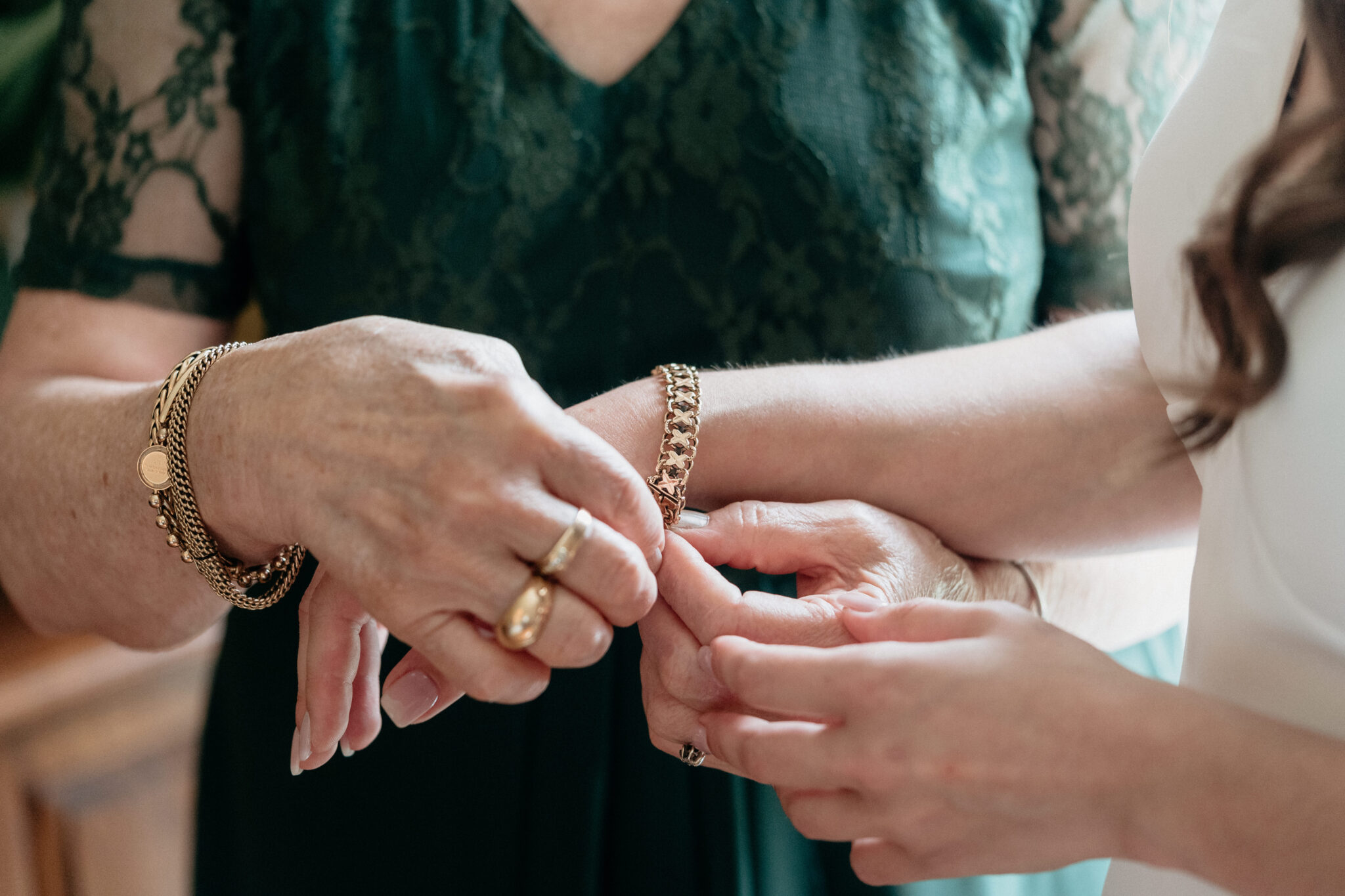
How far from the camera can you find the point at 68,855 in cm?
156

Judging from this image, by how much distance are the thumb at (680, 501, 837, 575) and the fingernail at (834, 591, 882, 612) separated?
0.20 ft

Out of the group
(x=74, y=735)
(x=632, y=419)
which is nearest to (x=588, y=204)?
(x=632, y=419)

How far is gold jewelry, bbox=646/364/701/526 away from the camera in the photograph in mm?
794

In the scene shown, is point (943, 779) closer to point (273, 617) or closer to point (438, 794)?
point (438, 794)

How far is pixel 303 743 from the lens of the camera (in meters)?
0.76

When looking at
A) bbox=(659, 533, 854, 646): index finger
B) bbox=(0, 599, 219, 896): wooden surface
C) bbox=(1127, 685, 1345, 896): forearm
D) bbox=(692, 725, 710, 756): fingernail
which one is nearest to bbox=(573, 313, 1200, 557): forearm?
bbox=(659, 533, 854, 646): index finger

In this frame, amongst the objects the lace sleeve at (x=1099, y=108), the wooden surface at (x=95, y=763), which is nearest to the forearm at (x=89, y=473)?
the wooden surface at (x=95, y=763)

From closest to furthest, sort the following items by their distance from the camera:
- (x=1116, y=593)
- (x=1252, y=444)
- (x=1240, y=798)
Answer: (x=1240, y=798)
(x=1252, y=444)
(x=1116, y=593)

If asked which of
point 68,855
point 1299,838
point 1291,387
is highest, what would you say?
point 1291,387

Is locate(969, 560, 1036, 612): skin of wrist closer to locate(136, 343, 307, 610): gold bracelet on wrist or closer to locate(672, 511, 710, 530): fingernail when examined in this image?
locate(672, 511, 710, 530): fingernail

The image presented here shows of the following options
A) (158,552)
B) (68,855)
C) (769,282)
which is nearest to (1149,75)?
(769,282)

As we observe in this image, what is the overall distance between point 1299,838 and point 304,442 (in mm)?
677

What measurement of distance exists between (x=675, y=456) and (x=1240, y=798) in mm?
475

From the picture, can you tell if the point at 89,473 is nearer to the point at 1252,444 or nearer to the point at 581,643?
the point at 581,643
